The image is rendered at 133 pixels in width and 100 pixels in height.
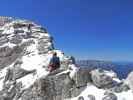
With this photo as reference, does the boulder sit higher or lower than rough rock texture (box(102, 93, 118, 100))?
higher

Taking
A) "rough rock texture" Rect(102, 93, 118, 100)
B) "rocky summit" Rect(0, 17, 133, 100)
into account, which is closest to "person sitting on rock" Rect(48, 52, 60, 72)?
"rocky summit" Rect(0, 17, 133, 100)

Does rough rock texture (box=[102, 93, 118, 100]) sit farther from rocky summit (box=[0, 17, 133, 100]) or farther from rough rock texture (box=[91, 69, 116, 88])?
rough rock texture (box=[91, 69, 116, 88])

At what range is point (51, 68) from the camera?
160 ft

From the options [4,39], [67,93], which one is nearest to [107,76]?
[67,93]

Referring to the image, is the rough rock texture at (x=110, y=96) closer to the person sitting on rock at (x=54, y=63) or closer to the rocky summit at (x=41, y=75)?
the rocky summit at (x=41, y=75)

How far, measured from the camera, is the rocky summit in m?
41.3

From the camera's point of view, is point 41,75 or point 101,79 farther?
point 41,75

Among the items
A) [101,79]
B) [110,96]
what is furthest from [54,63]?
[110,96]

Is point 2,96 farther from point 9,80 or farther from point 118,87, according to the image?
point 118,87

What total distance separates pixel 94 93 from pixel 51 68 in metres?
10.8

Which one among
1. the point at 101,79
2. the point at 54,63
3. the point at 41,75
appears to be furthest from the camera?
the point at 41,75

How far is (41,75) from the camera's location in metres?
51.7

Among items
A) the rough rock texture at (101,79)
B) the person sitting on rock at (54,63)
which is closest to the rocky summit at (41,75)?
the rough rock texture at (101,79)

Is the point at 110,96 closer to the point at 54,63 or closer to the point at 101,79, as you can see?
the point at 101,79
